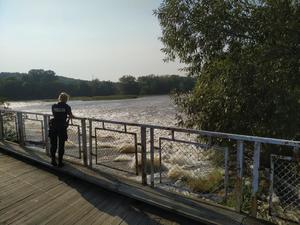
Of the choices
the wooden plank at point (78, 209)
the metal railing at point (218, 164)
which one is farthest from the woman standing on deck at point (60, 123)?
the wooden plank at point (78, 209)

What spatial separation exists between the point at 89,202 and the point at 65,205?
31 centimetres

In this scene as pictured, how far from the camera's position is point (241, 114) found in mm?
5996

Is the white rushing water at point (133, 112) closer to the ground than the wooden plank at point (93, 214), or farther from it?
closer to the ground

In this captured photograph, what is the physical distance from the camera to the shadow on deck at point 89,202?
11.4ft

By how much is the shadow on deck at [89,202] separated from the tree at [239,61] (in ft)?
8.87

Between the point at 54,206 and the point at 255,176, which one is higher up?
the point at 255,176

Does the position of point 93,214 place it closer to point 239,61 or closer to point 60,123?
point 60,123

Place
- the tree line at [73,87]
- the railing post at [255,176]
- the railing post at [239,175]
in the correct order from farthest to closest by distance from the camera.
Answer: the tree line at [73,87], the railing post at [239,175], the railing post at [255,176]

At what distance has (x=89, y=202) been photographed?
159 inches

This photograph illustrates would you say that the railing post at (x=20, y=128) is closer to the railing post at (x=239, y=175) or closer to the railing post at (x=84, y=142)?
the railing post at (x=84, y=142)

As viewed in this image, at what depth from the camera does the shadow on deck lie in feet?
11.4

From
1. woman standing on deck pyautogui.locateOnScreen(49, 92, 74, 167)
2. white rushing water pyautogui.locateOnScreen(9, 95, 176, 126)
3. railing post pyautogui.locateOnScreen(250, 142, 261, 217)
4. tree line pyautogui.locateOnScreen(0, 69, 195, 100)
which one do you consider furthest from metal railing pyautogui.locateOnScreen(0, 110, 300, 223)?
tree line pyautogui.locateOnScreen(0, 69, 195, 100)

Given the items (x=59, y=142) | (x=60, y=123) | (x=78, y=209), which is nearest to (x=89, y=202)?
(x=78, y=209)

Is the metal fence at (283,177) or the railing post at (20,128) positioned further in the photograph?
the railing post at (20,128)
